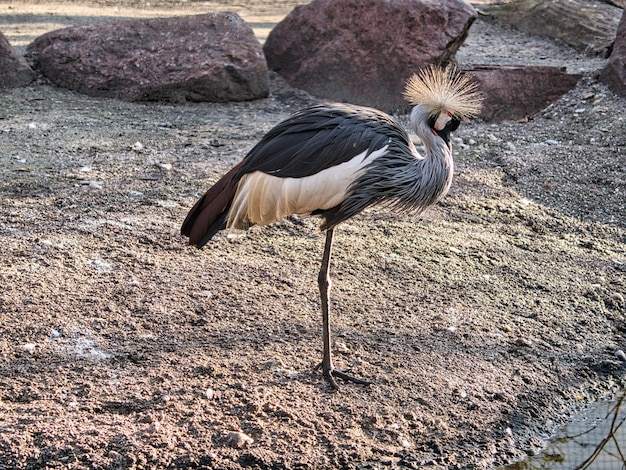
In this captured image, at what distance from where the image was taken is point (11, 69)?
604 cm

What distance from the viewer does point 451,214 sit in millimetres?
4633

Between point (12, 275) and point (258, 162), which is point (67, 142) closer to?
point (12, 275)

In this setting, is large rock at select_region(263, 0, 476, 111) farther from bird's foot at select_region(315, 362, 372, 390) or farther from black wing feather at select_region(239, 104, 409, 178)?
bird's foot at select_region(315, 362, 372, 390)

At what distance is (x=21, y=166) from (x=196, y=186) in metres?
1.05

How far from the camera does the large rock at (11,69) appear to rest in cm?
598

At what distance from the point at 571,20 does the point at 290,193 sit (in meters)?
5.79

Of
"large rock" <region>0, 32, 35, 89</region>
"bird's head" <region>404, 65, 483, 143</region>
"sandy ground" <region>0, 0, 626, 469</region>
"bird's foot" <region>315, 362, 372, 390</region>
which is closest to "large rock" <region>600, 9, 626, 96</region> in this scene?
"sandy ground" <region>0, 0, 626, 469</region>

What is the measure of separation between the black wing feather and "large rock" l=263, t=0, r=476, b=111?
308 centimetres

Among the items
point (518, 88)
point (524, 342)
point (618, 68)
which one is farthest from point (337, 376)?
point (618, 68)

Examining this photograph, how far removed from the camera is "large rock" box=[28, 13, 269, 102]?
602 centimetres

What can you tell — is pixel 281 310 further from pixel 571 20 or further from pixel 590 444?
pixel 571 20

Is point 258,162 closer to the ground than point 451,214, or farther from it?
farther from it

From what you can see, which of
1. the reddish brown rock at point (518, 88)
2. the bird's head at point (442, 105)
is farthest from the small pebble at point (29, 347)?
the reddish brown rock at point (518, 88)

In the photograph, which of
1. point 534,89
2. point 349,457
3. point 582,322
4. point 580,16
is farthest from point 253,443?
point 580,16
